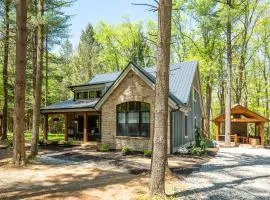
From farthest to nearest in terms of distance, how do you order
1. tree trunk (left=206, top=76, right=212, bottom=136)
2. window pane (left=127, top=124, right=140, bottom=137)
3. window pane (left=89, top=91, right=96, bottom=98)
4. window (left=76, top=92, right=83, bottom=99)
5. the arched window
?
tree trunk (left=206, top=76, right=212, bottom=136) → window (left=76, top=92, right=83, bottom=99) → window pane (left=89, top=91, right=96, bottom=98) → window pane (left=127, top=124, right=140, bottom=137) → the arched window

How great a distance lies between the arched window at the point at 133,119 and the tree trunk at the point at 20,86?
26.1 feet

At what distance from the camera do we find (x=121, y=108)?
2119cm

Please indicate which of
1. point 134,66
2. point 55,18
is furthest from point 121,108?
point 55,18

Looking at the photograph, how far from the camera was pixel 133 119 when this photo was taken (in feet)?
67.5

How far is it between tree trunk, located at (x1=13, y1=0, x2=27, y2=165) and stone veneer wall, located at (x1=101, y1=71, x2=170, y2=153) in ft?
25.7

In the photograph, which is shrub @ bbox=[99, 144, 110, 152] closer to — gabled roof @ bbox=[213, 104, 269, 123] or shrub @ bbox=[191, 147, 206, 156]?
shrub @ bbox=[191, 147, 206, 156]

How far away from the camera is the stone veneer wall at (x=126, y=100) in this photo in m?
19.7

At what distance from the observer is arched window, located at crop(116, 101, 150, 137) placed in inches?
787

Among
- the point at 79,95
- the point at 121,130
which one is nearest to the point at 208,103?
the point at 79,95

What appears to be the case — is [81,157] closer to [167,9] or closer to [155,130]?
[155,130]

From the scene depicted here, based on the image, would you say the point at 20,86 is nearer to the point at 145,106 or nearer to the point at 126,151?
the point at 126,151

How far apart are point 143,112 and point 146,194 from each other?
11293 mm

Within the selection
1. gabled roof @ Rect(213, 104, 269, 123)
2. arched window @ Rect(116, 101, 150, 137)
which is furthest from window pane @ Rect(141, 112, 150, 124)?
gabled roof @ Rect(213, 104, 269, 123)

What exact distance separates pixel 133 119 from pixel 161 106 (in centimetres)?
1179
